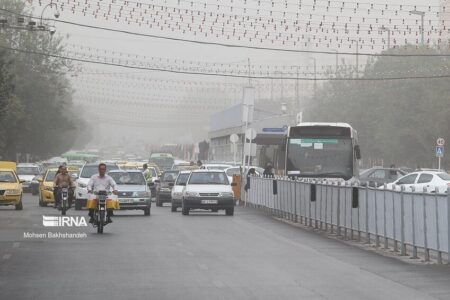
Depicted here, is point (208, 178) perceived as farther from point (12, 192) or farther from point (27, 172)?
point (27, 172)

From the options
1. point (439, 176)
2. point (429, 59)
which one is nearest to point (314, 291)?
point (439, 176)

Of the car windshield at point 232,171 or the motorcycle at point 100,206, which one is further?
the car windshield at point 232,171

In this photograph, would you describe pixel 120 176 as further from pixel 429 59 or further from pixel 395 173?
pixel 429 59

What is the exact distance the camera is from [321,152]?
4047cm

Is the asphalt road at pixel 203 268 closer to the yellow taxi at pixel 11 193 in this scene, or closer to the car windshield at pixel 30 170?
the yellow taxi at pixel 11 193

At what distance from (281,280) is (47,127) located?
78.0 m

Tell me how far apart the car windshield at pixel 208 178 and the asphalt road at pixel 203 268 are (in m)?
10.7

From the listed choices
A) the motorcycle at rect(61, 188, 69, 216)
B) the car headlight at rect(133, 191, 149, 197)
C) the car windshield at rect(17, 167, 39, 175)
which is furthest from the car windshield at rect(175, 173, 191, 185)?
the car windshield at rect(17, 167, 39, 175)

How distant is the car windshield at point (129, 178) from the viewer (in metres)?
41.7

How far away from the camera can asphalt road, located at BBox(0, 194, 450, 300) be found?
16047 mm

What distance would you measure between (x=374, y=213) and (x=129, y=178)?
55.5ft

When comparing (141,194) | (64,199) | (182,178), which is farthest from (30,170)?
(64,199)

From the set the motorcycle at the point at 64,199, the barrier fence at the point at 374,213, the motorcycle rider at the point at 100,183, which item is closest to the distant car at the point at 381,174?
the barrier fence at the point at 374,213

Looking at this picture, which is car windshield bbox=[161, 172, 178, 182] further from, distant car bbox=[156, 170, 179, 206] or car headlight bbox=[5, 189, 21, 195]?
car headlight bbox=[5, 189, 21, 195]
